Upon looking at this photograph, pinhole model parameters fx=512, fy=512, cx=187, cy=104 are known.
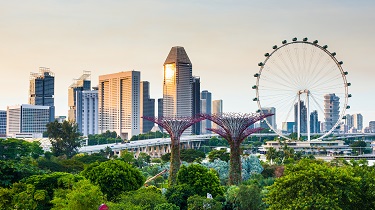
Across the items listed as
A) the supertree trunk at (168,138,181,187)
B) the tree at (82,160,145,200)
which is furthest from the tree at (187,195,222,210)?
Result: the supertree trunk at (168,138,181,187)

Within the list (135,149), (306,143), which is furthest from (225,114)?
(135,149)

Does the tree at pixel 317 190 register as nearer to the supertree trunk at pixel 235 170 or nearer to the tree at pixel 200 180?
the tree at pixel 200 180

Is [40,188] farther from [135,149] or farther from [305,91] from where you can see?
[135,149]

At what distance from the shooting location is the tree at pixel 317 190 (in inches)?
1119

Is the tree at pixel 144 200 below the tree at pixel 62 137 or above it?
below

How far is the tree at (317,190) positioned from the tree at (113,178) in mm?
15056

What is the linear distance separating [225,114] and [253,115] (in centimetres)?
282

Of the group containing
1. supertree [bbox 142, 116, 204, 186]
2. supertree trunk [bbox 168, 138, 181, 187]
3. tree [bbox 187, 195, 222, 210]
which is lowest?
tree [bbox 187, 195, 222, 210]

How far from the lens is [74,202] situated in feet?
96.1

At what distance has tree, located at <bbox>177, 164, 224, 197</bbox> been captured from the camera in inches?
1693

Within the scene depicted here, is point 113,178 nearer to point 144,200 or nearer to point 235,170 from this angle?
point 144,200

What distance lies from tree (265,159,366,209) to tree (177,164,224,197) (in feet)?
42.1

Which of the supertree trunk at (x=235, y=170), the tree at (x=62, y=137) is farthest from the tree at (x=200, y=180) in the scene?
the tree at (x=62, y=137)

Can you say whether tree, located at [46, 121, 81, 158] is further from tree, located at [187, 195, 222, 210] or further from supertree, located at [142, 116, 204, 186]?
tree, located at [187, 195, 222, 210]
